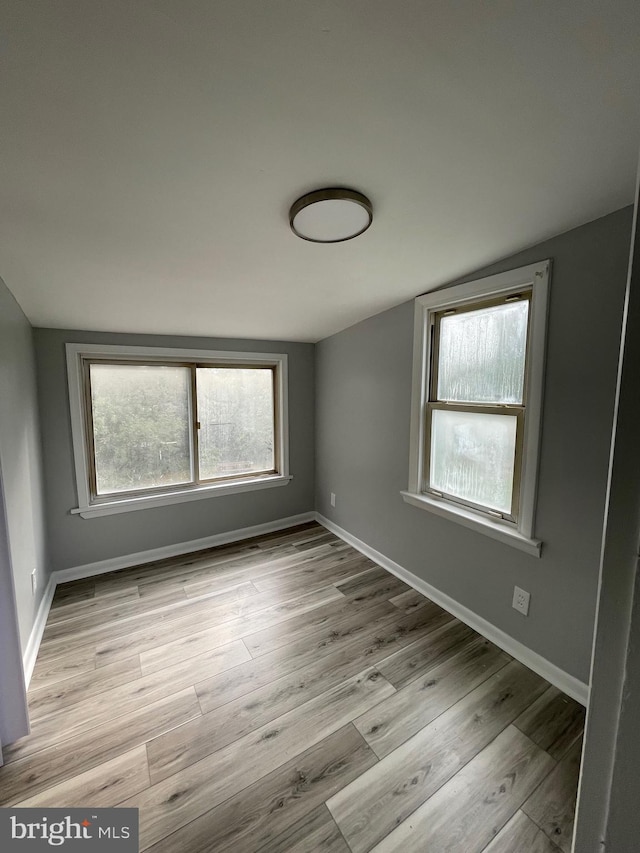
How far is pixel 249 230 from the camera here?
1.50 m

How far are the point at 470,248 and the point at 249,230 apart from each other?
1.08 m

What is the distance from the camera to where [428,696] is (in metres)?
1.60

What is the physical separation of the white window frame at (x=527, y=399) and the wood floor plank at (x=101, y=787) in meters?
1.88

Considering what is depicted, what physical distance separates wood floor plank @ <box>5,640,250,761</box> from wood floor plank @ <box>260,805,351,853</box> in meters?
0.75

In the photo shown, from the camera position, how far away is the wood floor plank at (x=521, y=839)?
108cm

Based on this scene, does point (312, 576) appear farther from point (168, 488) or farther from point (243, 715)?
point (168, 488)

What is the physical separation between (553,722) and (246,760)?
4.31 feet

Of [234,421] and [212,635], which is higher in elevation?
[234,421]

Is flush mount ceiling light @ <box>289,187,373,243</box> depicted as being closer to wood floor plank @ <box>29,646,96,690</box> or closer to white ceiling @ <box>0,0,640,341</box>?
white ceiling @ <box>0,0,640,341</box>

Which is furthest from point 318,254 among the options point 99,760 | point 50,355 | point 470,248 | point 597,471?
point 99,760

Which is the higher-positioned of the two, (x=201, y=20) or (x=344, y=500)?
(x=201, y=20)

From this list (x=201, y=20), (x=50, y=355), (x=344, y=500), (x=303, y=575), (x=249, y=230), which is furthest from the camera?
(x=344, y=500)

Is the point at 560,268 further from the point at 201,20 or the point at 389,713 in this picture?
the point at 389,713

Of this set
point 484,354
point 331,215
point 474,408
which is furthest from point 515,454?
point 331,215
